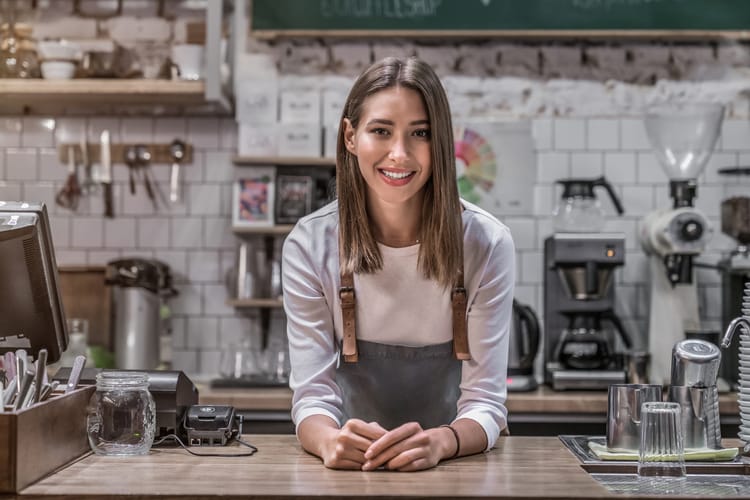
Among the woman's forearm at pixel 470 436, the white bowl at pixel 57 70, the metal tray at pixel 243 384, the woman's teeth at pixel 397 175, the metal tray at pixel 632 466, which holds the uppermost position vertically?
the white bowl at pixel 57 70

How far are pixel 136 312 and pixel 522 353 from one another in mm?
1495

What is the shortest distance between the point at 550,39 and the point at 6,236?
2.77m

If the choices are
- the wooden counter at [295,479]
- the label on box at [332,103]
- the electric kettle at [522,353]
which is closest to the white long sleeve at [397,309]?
the wooden counter at [295,479]

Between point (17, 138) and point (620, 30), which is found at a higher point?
point (620, 30)

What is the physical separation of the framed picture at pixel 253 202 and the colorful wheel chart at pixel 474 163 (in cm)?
79

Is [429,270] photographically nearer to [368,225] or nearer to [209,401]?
[368,225]

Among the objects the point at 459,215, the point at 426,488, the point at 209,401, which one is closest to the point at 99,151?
the point at 209,401

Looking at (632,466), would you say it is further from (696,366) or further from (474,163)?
(474,163)

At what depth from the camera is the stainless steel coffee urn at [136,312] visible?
3.76 meters

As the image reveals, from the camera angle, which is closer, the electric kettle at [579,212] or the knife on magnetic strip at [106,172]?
the electric kettle at [579,212]

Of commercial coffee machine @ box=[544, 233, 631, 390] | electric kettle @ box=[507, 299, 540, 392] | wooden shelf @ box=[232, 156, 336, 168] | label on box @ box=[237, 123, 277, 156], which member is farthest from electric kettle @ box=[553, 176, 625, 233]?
label on box @ box=[237, 123, 277, 156]

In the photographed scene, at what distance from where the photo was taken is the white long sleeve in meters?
2.05

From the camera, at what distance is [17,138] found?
4.16 meters

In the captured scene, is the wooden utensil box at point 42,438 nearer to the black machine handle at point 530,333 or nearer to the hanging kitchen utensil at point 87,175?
the black machine handle at point 530,333
